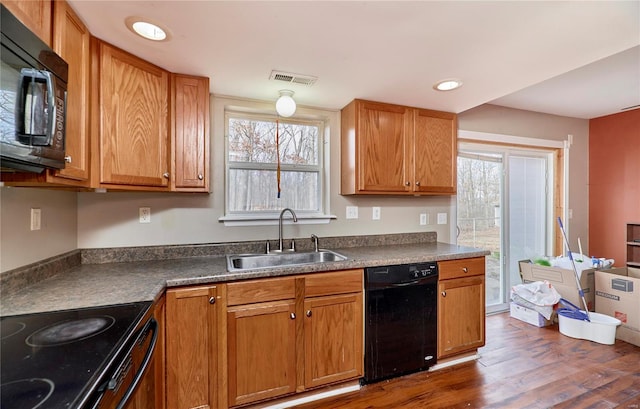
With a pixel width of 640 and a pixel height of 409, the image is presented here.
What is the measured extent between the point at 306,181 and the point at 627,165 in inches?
151

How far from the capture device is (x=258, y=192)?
2420mm

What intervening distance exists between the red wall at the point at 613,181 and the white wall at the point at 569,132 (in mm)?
69

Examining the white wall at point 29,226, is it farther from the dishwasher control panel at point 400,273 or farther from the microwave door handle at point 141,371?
the dishwasher control panel at point 400,273

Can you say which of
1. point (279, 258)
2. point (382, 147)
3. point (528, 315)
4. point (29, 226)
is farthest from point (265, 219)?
point (528, 315)

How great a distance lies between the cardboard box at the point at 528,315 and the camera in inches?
116

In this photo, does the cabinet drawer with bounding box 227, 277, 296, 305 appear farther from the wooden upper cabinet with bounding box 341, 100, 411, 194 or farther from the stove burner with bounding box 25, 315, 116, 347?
the wooden upper cabinet with bounding box 341, 100, 411, 194

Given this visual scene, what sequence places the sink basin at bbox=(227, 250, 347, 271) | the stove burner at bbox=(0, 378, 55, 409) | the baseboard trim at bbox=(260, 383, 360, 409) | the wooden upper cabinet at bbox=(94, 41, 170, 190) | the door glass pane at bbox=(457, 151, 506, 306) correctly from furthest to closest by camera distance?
the door glass pane at bbox=(457, 151, 506, 306) → the sink basin at bbox=(227, 250, 347, 271) → the baseboard trim at bbox=(260, 383, 360, 409) → the wooden upper cabinet at bbox=(94, 41, 170, 190) → the stove burner at bbox=(0, 378, 55, 409)

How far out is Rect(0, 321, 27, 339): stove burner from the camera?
929 millimetres

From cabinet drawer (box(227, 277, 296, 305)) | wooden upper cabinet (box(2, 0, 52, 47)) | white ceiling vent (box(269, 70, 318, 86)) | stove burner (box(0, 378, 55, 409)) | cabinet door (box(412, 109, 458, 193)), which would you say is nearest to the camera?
stove burner (box(0, 378, 55, 409))

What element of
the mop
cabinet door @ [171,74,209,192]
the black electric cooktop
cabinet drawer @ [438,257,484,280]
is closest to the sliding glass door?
the mop

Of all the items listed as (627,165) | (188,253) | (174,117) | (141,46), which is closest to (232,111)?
(174,117)

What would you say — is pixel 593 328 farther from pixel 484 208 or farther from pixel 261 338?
pixel 261 338

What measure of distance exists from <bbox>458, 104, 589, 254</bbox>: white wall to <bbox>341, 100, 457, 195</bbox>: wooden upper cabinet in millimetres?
883

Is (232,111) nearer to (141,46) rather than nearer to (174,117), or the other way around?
(174,117)
